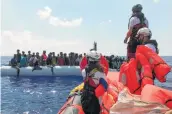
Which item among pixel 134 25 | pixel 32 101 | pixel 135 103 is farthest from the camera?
pixel 32 101

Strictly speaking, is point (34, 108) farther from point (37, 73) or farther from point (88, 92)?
point (37, 73)

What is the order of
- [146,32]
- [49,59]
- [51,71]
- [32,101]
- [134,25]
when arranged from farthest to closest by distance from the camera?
[49,59] → [51,71] → [32,101] → [134,25] → [146,32]

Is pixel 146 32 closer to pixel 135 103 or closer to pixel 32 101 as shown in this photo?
pixel 135 103

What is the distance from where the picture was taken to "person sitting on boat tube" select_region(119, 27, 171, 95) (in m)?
4.12

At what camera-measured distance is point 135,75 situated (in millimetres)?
4375

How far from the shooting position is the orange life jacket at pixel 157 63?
4.05 meters

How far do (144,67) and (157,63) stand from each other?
0.21 meters

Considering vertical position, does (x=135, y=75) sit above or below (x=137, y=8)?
below

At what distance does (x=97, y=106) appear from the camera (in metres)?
3.79

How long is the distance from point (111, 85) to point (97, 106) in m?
0.73

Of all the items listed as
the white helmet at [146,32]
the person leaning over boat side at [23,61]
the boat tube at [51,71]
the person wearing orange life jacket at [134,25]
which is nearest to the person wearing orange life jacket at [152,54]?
the white helmet at [146,32]

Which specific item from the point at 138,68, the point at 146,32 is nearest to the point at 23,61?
the point at 138,68

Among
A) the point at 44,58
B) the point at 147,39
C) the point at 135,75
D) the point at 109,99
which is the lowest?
the point at 109,99

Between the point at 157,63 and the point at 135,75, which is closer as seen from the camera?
the point at 157,63
